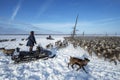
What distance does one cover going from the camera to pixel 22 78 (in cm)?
577

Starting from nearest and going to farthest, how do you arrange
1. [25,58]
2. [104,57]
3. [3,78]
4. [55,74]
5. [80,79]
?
1. [3,78]
2. [80,79]
3. [55,74]
4. [25,58]
5. [104,57]

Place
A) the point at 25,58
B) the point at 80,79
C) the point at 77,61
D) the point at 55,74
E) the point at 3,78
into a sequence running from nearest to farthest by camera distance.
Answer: the point at 3,78, the point at 80,79, the point at 55,74, the point at 77,61, the point at 25,58

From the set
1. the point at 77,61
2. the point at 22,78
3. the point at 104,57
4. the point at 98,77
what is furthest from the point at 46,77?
the point at 104,57

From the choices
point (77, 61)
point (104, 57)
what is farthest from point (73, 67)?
point (104, 57)

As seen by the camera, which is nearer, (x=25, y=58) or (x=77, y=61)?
(x=77, y=61)

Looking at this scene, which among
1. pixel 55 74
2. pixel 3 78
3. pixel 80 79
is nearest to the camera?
pixel 3 78

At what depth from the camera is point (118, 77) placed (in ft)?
21.7

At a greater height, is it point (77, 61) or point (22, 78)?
point (77, 61)

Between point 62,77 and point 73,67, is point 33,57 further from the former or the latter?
point 62,77

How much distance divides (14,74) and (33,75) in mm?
905

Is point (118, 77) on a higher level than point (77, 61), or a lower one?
lower

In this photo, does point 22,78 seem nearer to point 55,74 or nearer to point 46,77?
point 46,77

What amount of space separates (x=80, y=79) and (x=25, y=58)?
4.55 m

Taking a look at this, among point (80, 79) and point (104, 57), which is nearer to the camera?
point (80, 79)
